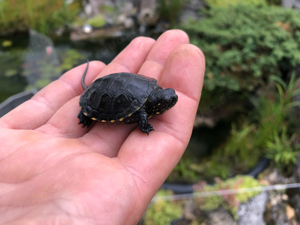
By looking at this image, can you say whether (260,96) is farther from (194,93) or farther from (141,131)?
(141,131)

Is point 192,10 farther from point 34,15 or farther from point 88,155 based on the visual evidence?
point 88,155

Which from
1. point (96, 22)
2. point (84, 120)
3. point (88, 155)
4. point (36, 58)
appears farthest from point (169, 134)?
point (96, 22)

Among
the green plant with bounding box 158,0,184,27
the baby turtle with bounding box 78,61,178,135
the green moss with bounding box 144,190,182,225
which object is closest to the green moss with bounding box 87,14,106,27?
the green plant with bounding box 158,0,184,27

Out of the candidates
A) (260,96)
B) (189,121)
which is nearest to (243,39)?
(260,96)

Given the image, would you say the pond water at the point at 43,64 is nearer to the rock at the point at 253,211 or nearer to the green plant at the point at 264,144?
the green plant at the point at 264,144

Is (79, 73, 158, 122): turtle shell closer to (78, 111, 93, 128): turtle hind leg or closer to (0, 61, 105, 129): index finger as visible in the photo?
(78, 111, 93, 128): turtle hind leg

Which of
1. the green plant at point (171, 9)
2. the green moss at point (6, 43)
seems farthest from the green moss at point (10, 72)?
the green plant at point (171, 9)

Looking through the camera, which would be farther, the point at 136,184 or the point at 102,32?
the point at 102,32
